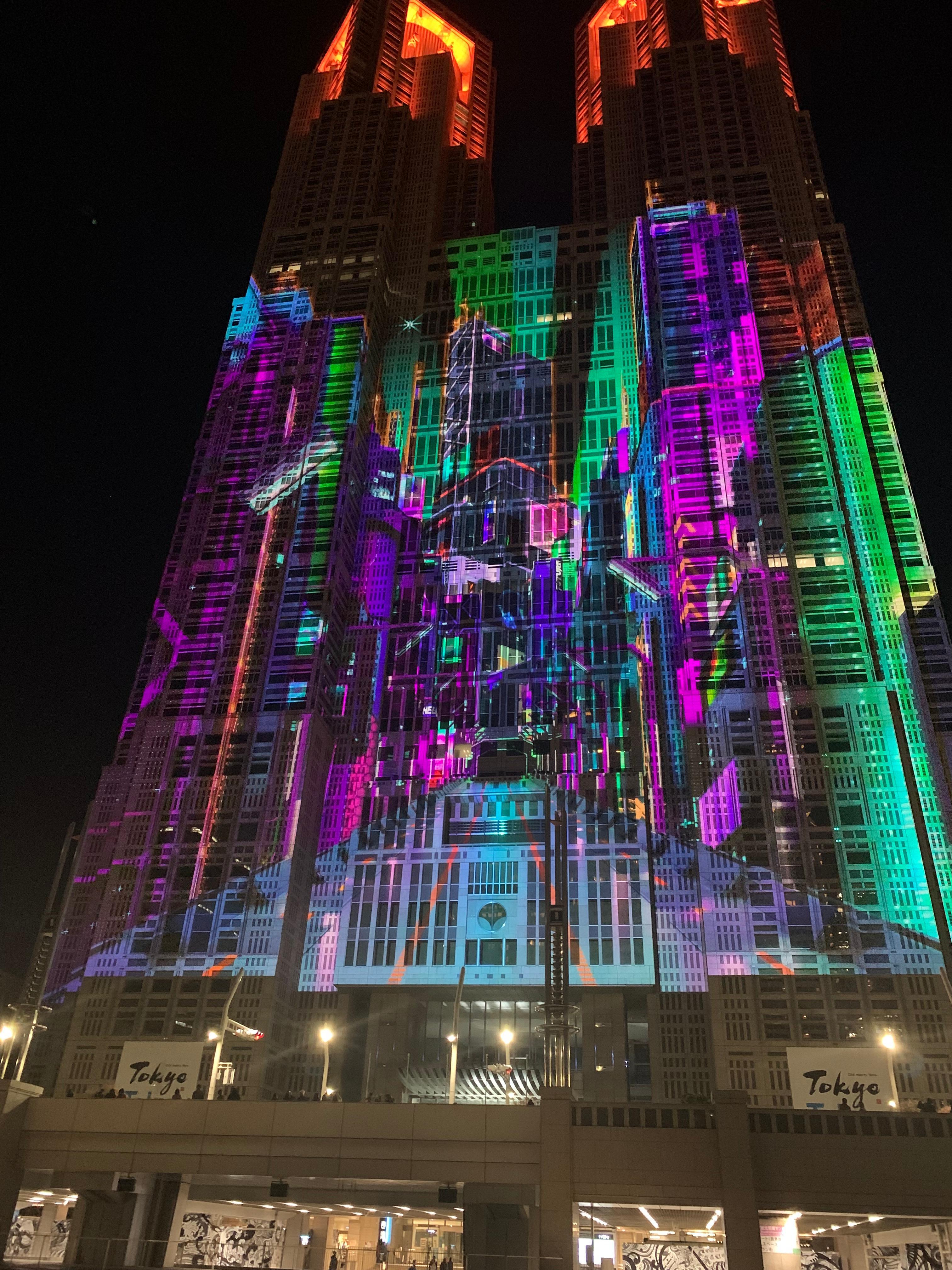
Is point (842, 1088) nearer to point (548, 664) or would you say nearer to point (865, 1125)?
point (865, 1125)

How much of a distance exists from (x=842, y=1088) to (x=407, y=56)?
173625mm

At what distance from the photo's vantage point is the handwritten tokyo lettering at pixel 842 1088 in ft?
175

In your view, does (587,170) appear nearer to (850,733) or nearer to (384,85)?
(384,85)

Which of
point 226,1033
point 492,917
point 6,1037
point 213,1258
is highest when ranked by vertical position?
point 492,917

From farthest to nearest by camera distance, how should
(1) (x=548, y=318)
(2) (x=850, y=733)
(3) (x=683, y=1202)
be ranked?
(1) (x=548, y=318) → (2) (x=850, y=733) → (3) (x=683, y=1202)

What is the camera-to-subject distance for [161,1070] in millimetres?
63000

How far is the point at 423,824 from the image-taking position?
100438mm

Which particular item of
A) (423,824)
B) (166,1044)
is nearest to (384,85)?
(423,824)

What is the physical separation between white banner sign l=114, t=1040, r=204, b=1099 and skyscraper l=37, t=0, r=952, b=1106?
24091 millimetres

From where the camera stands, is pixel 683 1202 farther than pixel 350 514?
No

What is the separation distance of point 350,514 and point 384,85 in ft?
279

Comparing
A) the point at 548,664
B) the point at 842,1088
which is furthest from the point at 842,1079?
the point at 548,664

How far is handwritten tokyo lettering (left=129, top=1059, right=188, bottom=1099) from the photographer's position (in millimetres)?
61844

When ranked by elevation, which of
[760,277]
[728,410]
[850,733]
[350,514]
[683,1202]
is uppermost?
[760,277]
